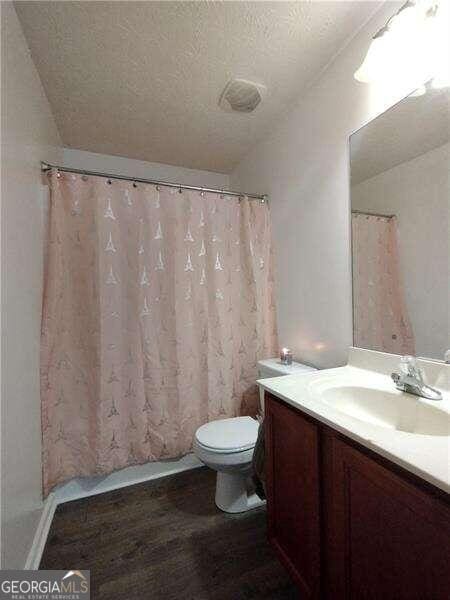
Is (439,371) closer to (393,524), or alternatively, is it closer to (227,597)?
(393,524)

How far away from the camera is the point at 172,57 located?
132cm

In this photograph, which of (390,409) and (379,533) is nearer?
(379,533)

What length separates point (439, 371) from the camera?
38.6 inches

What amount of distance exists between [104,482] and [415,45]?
8.80 feet

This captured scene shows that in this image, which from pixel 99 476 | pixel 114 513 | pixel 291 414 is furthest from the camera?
pixel 99 476

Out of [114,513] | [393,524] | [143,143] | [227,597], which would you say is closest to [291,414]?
[393,524]

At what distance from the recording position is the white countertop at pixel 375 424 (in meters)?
0.56

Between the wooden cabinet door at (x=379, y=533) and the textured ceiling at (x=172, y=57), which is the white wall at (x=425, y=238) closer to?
the wooden cabinet door at (x=379, y=533)

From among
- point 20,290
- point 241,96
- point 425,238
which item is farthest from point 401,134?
point 20,290

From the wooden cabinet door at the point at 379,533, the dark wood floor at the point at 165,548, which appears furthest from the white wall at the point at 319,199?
the dark wood floor at the point at 165,548

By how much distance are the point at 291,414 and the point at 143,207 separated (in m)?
1.49

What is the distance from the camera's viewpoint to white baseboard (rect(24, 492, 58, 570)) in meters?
1.17

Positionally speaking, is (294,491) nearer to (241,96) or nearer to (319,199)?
(319,199)

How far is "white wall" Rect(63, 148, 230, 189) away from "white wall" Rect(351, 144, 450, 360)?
170 centimetres
